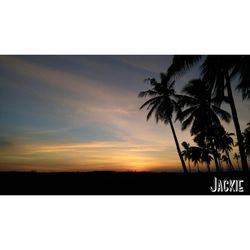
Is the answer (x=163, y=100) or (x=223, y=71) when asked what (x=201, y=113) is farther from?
(x=223, y=71)

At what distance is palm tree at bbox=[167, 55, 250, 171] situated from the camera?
21.9 ft

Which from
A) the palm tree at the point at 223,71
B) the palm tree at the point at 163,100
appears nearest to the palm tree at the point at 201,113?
the palm tree at the point at 163,100

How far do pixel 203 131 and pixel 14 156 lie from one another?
748 centimetres

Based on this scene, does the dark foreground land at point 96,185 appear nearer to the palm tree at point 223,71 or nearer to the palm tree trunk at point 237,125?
the palm tree trunk at point 237,125

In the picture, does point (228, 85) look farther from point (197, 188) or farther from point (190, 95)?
point (190, 95)

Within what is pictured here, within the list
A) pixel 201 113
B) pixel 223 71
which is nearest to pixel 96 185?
pixel 223 71

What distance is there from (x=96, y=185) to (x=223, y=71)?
3.69m

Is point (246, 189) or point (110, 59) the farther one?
point (110, 59)

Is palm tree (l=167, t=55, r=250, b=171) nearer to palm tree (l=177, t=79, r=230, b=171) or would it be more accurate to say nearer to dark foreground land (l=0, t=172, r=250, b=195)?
dark foreground land (l=0, t=172, r=250, b=195)

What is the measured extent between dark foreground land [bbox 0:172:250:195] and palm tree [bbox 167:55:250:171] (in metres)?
1.15

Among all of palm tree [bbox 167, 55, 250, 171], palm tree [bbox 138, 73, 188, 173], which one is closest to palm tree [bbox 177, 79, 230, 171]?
palm tree [bbox 138, 73, 188, 173]

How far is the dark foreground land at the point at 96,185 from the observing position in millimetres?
6262

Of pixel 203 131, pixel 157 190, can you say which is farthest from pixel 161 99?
pixel 157 190
